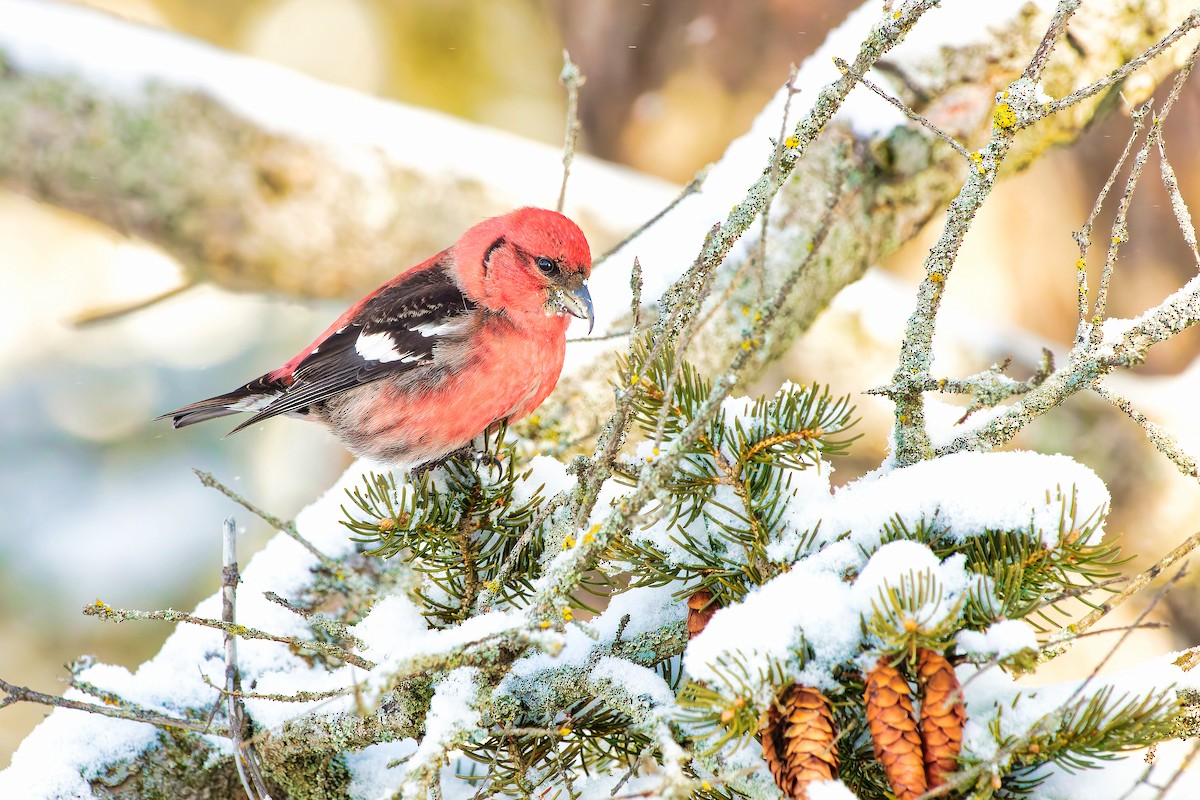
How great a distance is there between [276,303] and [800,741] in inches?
137

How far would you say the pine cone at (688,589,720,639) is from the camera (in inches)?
39.6

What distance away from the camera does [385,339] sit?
6.40 ft

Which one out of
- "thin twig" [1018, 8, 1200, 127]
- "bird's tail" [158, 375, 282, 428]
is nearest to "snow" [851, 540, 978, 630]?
"thin twig" [1018, 8, 1200, 127]

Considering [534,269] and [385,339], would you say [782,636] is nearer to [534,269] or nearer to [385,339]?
[534,269]

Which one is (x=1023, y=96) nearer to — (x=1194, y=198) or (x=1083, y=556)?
(x=1083, y=556)

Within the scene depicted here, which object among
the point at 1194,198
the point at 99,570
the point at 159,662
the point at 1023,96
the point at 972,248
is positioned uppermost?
the point at 99,570

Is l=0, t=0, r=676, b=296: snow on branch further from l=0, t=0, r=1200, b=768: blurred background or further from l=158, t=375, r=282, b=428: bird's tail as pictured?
l=158, t=375, r=282, b=428: bird's tail

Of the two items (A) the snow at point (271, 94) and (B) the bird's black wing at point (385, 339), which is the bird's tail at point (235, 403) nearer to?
(B) the bird's black wing at point (385, 339)

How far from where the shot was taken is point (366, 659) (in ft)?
3.86

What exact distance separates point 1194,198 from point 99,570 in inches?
199

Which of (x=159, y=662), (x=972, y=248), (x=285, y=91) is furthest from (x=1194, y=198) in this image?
(x=159, y=662)

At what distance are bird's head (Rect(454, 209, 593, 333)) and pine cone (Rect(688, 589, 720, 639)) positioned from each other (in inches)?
34.5

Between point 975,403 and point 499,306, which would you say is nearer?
point 975,403

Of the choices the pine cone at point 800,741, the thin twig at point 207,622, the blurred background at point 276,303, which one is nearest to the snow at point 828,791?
the pine cone at point 800,741
